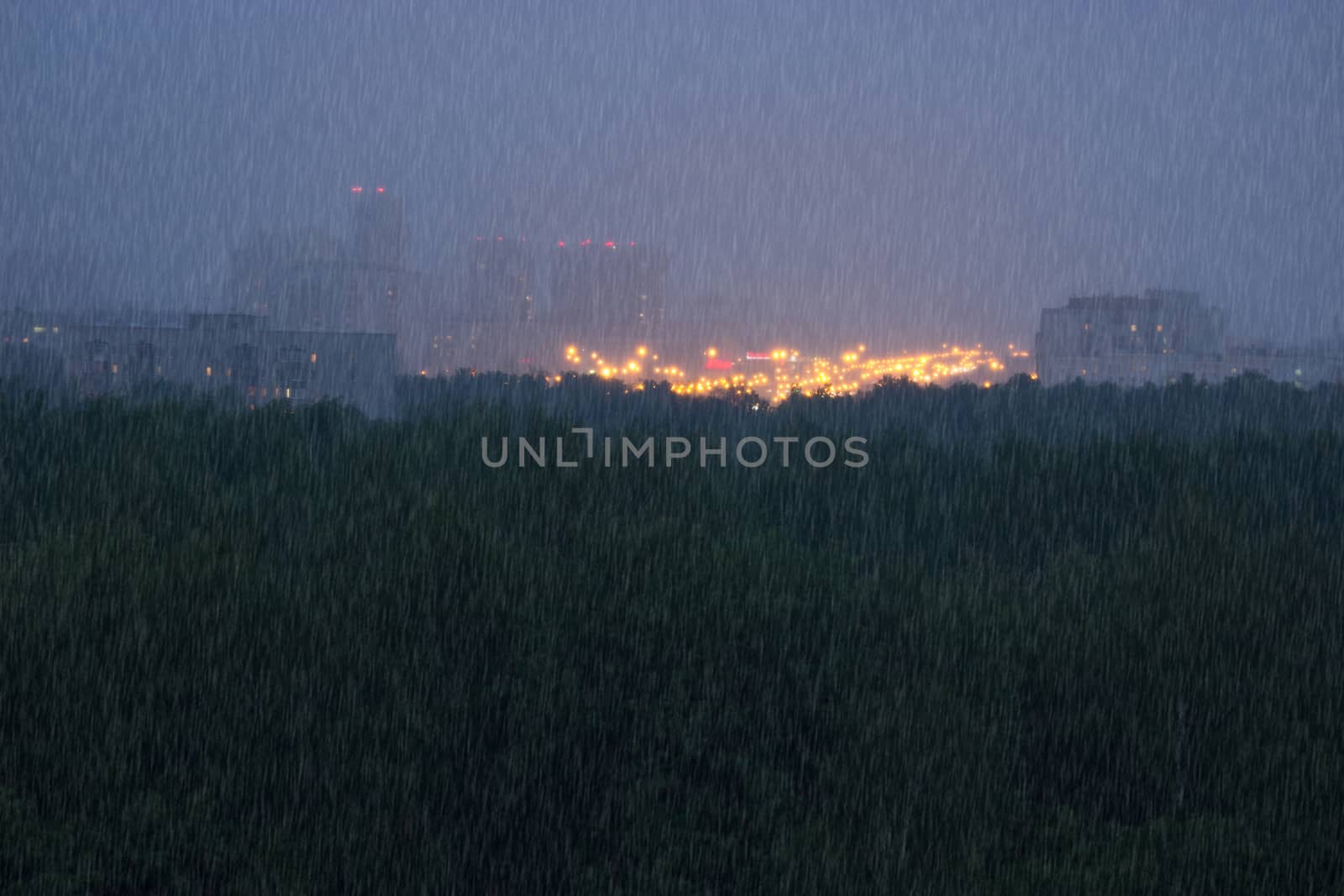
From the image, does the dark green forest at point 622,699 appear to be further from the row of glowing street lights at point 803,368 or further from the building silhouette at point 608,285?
the building silhouette at point 608,285

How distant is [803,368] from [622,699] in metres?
79.7

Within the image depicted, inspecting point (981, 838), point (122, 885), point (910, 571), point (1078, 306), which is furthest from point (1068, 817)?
point (1078, 306)

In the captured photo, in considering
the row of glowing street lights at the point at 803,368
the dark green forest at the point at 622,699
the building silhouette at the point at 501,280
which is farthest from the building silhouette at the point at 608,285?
the dark green forest at the point at 622,699

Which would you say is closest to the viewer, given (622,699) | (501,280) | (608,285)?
(622,699)

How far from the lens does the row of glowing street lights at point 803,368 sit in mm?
84688

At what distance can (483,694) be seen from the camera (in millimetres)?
13578

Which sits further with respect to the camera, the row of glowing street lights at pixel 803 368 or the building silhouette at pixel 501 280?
the building silhouette at pixel 501 280

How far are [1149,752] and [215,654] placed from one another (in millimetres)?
11552

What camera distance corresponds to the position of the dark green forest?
442 inches

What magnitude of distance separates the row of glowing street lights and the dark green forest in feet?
197

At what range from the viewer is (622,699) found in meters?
14.1

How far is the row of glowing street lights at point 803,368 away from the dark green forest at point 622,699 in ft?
197

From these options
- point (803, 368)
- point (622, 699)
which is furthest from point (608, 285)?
point (622, 699)

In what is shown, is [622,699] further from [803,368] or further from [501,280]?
[501,280]
